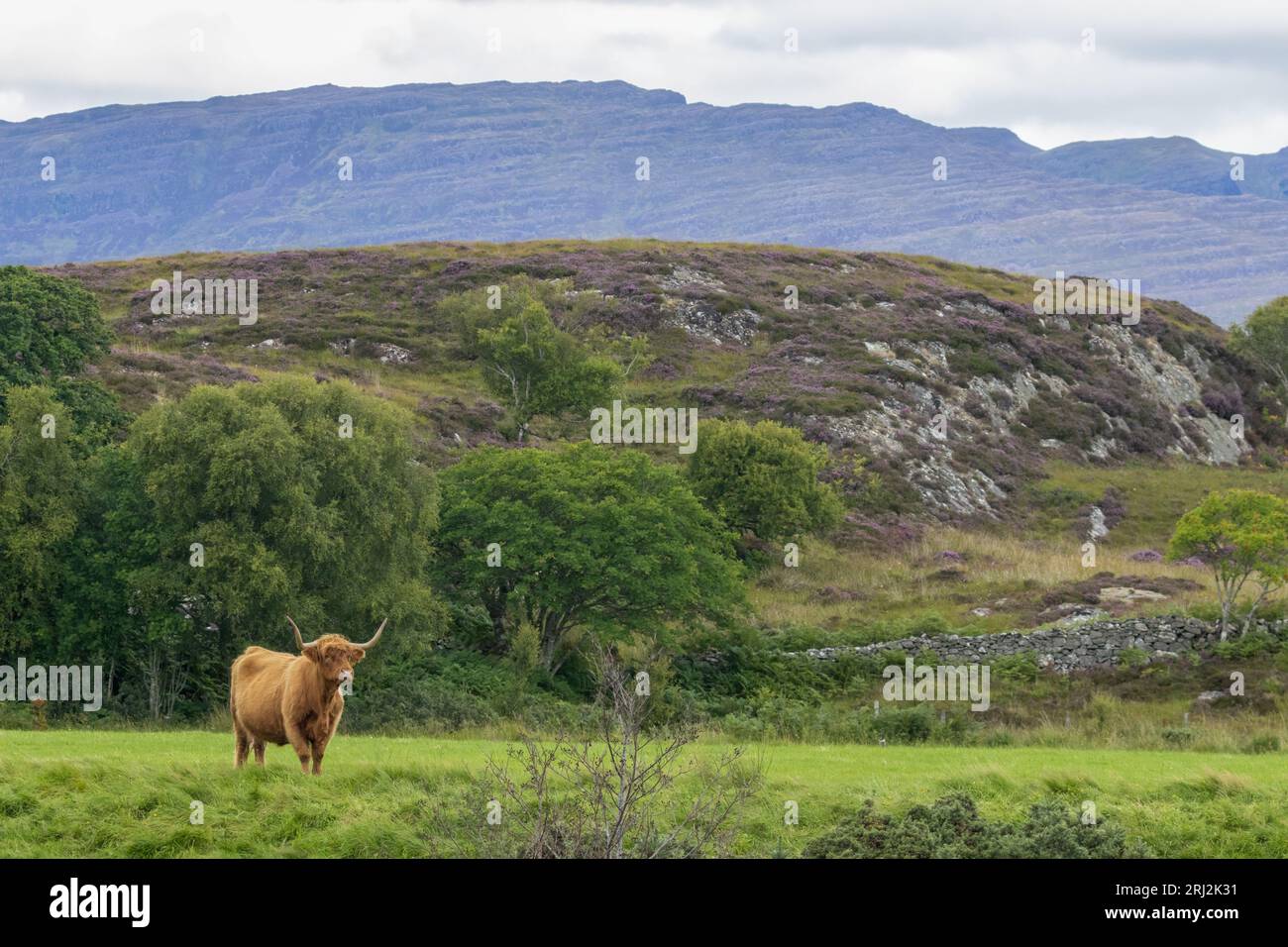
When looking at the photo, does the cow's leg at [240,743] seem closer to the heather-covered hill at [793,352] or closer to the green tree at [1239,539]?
the green tree at [1239,539]

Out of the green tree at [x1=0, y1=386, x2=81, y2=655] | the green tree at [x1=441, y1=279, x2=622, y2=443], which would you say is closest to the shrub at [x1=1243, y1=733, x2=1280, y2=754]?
the green tree at [x1=0, y1=386, x2=81, y2=655]

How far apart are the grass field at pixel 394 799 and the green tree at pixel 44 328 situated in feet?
87.4

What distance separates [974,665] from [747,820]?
2365 centimetres

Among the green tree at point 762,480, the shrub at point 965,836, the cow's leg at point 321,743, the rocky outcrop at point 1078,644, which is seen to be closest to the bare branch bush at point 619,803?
the shrub at point 965,836

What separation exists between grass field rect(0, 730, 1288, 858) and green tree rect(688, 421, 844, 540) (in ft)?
109

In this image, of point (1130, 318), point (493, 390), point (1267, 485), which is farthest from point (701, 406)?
point (1130, 318)

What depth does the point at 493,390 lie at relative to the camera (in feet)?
237

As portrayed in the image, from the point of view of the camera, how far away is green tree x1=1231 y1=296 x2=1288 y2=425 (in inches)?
4048

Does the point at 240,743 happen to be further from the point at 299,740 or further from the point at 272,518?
the point at 272,518

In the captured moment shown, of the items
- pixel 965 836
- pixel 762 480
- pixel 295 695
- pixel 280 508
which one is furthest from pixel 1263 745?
pixel 762 480

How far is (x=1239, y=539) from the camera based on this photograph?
42.4m

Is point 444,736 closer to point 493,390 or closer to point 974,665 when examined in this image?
point 974,665

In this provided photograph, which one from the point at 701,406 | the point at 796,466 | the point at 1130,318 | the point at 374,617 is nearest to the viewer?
the point at 374,617

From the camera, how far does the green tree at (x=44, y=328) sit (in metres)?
47.6
